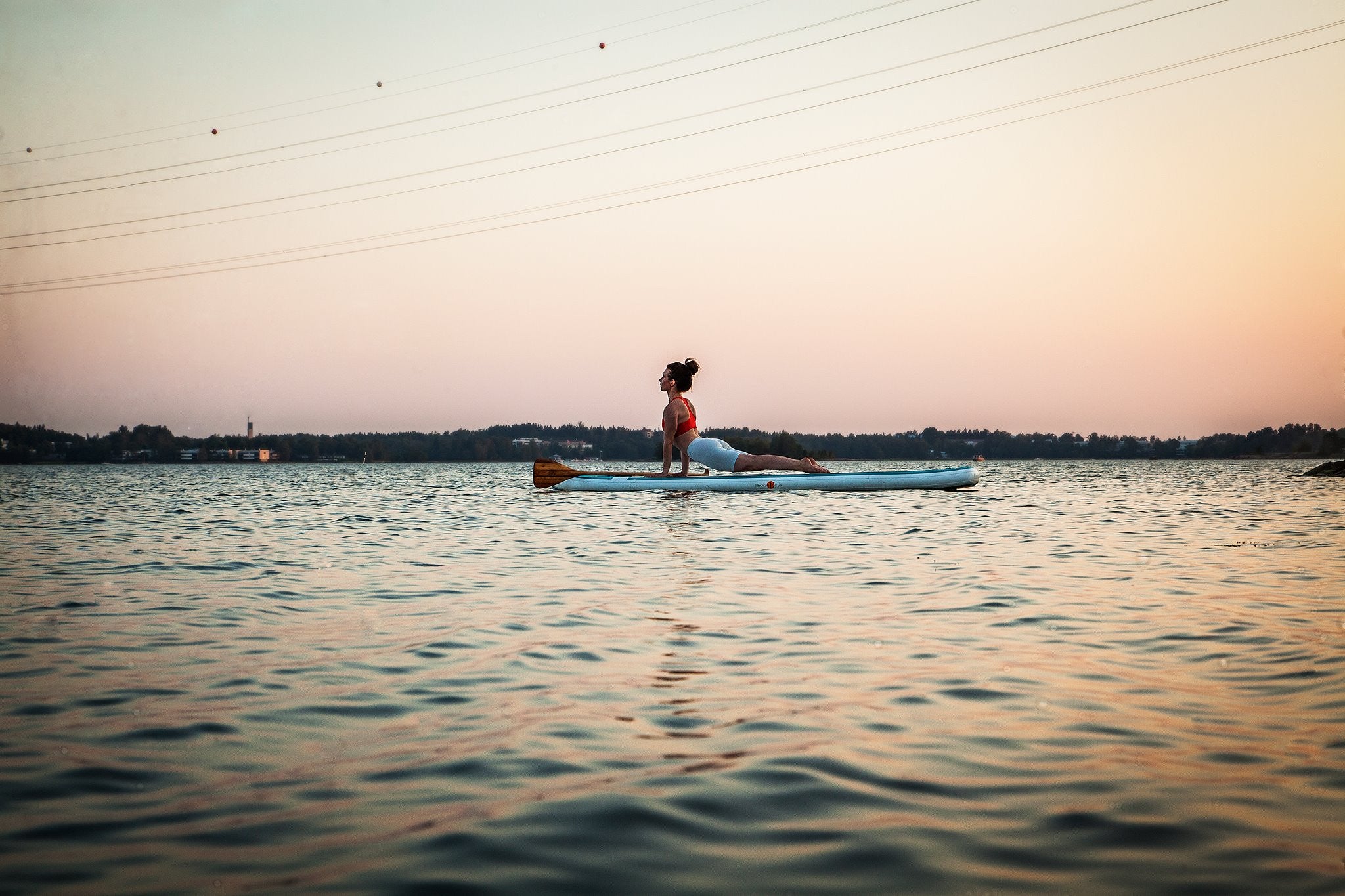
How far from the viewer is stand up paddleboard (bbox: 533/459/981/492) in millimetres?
21203

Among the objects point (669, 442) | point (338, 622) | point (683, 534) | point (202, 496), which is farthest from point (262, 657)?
point (202, 496)

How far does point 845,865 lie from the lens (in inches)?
127

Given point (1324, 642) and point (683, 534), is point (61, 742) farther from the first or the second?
point (683, 534)

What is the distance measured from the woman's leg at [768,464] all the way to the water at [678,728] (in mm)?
10325

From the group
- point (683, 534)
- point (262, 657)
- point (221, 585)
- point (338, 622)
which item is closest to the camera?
point (262, 657)

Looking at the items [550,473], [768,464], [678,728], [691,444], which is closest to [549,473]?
[550,473]

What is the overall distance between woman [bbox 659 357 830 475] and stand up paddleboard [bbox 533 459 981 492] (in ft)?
1.40

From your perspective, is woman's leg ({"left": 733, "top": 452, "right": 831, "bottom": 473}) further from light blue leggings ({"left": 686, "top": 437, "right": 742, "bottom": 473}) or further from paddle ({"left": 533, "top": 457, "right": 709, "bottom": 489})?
paddle ({"left": 533, "top": 457, "right": 709, "bottom": 489})

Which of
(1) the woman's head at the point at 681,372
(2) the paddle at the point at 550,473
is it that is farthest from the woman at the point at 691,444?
(2) the paddle at the point at 550,473

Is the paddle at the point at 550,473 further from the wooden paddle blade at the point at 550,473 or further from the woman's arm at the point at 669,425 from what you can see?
the woman's arm at the point at 669,425

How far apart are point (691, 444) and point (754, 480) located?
6.15 feet

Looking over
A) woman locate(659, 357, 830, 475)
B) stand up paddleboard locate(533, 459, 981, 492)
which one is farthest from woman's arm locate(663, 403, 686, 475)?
stand up paddleboard locate(533, 459, 981, 492)

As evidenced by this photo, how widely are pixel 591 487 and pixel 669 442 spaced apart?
3.77 metres

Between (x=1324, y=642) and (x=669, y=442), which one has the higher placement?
(x=669, y=442)
